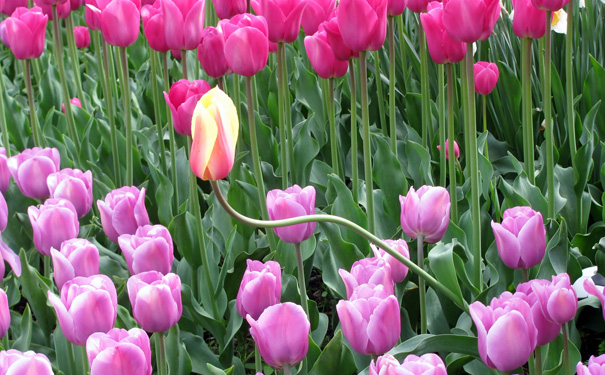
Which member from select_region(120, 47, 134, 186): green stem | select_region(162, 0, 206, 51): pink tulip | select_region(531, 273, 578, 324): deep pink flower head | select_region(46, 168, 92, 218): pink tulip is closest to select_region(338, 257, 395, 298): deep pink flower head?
select_region(531, 273, 578, 324): deep pink flower head

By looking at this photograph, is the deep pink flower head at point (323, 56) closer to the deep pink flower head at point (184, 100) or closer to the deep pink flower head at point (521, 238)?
the deep pink flower head at point (184, 100)

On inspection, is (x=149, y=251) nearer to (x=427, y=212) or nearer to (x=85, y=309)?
(x=85, y=309)

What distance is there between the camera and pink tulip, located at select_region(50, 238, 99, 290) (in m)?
1.26

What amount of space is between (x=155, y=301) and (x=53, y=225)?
39 centimetres

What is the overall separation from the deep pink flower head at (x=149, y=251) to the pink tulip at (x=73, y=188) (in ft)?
1.13

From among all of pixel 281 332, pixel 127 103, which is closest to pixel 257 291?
pixel 281 332

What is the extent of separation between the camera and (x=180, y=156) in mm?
2273

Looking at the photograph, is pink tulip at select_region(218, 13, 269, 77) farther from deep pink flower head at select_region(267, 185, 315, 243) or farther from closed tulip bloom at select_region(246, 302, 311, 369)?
closed tulip bloom at select_region(246, 302, 311, 369)

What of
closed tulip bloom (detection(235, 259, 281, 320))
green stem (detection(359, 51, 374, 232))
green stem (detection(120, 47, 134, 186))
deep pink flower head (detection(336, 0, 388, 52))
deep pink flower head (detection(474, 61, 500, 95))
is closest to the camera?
closed tulip bloom (detection(235, 259, 281, 320))

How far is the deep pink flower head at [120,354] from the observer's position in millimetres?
945

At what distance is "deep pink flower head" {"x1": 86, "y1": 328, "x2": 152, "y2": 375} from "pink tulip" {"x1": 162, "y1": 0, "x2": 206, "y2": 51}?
920 mm

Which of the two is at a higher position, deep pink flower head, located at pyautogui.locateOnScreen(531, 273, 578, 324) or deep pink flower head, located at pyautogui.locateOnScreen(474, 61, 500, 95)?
deep pink flower head, located at pyautogui.locateOnScreen(474, 61, 500, 95)

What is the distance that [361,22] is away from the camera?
1.42 m

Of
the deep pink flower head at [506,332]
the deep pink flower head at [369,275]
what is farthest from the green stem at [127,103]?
the deep pink flower head at [506,332]
